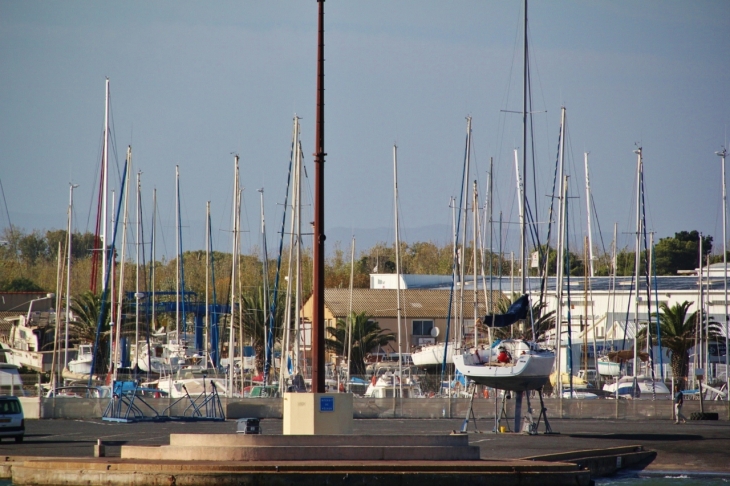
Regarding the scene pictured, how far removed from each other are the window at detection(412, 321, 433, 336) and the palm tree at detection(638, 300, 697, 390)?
21.1 metres

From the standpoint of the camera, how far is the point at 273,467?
17891 mm

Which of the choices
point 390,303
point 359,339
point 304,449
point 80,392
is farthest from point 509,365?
point 390,303

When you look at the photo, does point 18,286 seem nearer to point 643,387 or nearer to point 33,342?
point 33,342

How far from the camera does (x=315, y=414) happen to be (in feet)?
66.7

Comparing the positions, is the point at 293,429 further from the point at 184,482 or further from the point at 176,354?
the point at 176,354

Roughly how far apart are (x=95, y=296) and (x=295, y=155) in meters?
18.2

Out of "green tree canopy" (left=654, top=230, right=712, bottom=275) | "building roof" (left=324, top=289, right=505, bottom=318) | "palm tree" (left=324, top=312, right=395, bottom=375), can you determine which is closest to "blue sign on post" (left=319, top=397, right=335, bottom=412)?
"palm tree" (left=324, top=312, right=395, bottom=375)

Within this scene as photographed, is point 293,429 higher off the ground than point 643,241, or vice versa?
point 643,241

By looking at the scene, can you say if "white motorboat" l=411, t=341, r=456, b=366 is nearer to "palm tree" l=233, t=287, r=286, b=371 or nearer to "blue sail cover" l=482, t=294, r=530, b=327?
"palm tree" l=233, t=287, r=286, b=371

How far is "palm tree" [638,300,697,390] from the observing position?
5734cm

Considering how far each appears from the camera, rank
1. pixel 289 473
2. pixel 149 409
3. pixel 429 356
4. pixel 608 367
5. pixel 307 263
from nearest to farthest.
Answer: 1. pixel 289 473
2. pixel 149 409
3. pixel 608 367
4. pixel 429 356
5. pixel 307 263

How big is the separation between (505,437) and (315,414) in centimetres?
1212

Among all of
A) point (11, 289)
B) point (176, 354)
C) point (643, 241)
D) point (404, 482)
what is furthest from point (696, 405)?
point (11, 289)

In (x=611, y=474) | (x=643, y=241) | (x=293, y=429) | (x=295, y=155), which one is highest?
(x=295, y=155)
